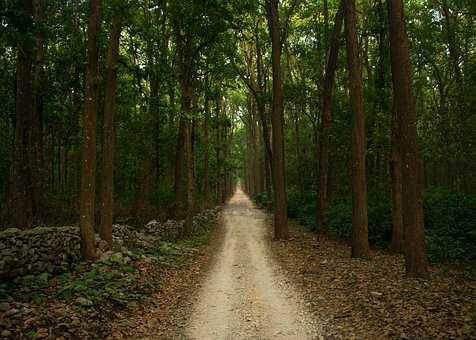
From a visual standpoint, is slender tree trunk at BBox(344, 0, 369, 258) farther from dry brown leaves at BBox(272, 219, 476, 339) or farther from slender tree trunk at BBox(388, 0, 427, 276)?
slender tree trunk at BBox(388, 0, 427, 276)

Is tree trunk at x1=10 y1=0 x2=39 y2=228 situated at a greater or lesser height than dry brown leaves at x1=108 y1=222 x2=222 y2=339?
greater

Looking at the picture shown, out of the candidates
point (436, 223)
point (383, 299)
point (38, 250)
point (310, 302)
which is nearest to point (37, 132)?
point (38, 250)

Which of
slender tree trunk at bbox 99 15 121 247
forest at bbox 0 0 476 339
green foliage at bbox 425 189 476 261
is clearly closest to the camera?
forest at bbox 0 0 476 339

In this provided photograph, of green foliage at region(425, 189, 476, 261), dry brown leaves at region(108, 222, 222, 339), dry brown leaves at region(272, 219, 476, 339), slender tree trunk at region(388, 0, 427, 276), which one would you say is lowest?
dry brown leaves at region(108, 222, 222, 339)

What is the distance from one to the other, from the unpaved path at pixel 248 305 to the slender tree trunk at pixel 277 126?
3.79 metres

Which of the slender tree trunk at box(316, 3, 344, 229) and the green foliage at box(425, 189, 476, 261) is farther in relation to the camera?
the slender tree trunk at box(316, 3, 344, 229)

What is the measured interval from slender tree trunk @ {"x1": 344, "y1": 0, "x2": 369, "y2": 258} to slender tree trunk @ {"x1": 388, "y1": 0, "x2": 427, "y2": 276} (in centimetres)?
306

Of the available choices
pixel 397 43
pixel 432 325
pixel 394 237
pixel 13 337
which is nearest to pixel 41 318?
pixel 13 337

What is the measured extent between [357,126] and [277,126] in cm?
579

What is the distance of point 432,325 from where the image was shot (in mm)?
6707

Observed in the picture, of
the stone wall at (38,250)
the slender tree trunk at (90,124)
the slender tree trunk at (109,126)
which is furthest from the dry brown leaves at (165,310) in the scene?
the slender tree trunk at (90,124)

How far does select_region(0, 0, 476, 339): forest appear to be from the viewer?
798 centimetres

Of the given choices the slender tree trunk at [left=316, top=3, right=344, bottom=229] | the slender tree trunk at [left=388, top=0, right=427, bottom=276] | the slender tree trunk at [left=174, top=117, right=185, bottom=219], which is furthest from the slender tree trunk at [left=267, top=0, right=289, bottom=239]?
the slender tree trunk at [left=388, top=0, right=427, bottom=276]

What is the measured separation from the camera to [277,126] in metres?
18.5
